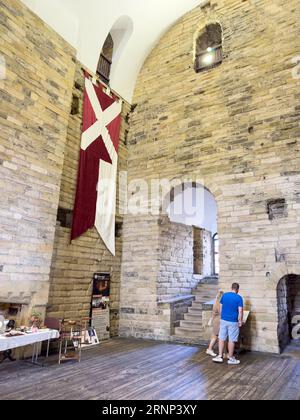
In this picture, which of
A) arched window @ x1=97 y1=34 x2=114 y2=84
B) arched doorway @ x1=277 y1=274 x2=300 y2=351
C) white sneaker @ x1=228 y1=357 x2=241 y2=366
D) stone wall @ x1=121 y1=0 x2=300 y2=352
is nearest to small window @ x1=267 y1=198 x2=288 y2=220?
stone wall @ x1=121 y1=0 x2=300 y2=352

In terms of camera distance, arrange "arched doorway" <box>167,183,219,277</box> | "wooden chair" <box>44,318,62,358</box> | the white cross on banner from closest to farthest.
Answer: "wooden chair" <box>44,318,62,358</box> < the white cross on banner < "arched doorway" <box>167,183,219,277</box>

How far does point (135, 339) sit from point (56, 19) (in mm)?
7132

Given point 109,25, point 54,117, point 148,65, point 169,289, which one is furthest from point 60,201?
point 148,65

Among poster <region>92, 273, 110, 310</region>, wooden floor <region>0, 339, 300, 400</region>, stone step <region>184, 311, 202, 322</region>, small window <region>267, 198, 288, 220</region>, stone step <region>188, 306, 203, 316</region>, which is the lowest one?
wooden floor <region>0, 339, 300, 400</region>

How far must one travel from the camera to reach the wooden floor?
340 centimetres

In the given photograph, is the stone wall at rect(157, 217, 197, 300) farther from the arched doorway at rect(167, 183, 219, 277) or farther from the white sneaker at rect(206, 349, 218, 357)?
the white sneaker at rect(206, 349, 218, 357)

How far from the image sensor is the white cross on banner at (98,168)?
22.1 ft

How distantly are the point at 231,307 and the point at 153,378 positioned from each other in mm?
Answer: 1702

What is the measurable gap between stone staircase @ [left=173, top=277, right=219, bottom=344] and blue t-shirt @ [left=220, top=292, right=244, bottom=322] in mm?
1662

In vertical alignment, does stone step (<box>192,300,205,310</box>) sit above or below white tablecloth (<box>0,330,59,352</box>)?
above

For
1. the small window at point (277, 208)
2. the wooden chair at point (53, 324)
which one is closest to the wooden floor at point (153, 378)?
the wooden chair at point (53, 324)

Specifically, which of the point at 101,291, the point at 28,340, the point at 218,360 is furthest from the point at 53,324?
the point at 218,360

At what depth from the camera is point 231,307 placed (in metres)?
4.95

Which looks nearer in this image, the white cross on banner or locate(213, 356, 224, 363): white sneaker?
locate(213, 356, 224, 363): white sneaker
